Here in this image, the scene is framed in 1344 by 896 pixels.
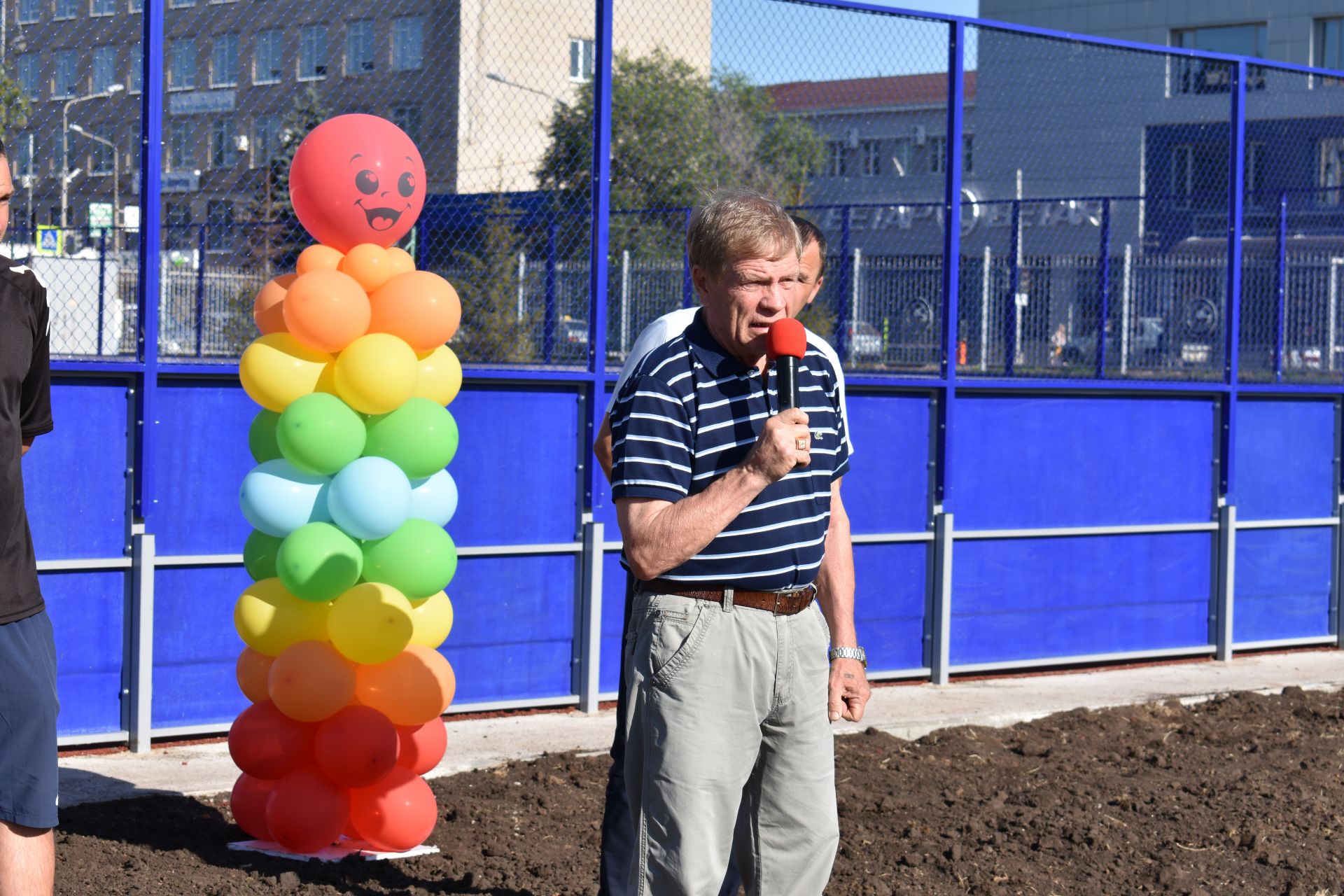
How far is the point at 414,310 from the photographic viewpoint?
483 centimetres

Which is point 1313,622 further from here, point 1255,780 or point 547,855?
point 547,855

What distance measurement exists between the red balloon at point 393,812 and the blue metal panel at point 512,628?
2143 millimetres

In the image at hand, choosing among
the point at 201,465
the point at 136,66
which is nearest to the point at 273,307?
the point at 201,465

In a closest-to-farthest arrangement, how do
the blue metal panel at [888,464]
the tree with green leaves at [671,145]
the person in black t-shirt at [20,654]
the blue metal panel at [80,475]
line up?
1. the person in black t-shirt at [20,654]
2. the blue metal panel at [80,475]
3. the tree with green leaves at [671,145]
4. the blue metal panel at [888,464]

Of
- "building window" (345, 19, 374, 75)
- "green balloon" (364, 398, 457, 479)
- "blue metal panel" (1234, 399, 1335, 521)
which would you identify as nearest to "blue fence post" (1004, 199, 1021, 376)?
"blue metal panel" (1234, 399, 1335, 521)

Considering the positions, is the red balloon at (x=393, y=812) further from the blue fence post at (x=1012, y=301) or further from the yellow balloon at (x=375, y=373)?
the blue fence post at (x=1012, y=301)

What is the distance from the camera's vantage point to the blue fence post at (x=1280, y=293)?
10.1 metres

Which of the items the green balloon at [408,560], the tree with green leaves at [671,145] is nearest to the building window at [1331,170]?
the tree with green leaves at [671,145]

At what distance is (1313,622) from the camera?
31.4 feet

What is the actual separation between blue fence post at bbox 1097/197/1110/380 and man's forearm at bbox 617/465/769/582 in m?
7.41

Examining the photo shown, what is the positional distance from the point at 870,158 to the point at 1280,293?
2.79 metres

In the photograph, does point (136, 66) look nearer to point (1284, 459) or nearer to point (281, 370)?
point (281, 370)

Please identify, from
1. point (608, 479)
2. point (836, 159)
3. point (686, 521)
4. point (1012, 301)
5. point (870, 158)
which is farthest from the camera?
point (1012, 301)

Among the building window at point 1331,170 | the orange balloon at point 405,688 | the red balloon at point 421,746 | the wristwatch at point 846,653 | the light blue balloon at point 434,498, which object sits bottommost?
the red balloon at point 421,746
